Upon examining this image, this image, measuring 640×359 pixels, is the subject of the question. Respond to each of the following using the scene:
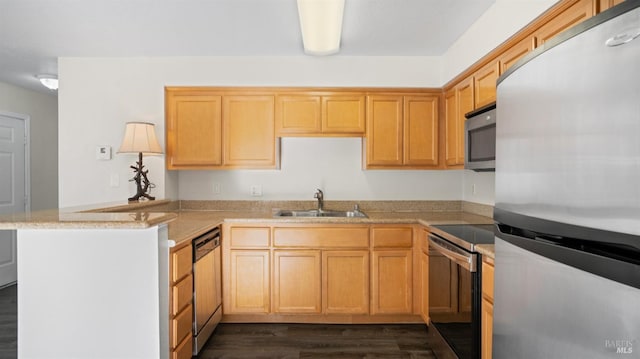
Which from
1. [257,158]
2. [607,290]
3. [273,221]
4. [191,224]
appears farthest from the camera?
[257,158]

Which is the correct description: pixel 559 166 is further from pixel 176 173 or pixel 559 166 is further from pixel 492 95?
pixel 176 173

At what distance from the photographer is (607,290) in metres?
0.67

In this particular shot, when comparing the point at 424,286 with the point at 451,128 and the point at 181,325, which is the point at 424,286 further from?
the point at 181,325

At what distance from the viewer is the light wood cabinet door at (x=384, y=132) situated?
330 centimetres

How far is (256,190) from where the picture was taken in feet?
11.7

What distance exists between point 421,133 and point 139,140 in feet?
8.31

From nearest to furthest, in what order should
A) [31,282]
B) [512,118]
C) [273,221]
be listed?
[512,118] → [31,282] → [273,221]

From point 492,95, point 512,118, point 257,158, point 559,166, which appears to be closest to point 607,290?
point 559,166

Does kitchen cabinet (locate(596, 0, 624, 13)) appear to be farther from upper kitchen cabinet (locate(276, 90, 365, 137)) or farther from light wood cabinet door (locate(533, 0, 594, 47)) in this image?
upper kitchen cabinet (locate(276, 90, 365, 137))

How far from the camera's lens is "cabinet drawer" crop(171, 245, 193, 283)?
198cm

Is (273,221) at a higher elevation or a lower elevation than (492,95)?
lower

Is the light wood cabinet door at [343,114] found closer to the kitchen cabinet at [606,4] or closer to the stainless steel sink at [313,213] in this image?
the stainless steel sink at [313,213]

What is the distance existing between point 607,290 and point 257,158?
2886 millimetres

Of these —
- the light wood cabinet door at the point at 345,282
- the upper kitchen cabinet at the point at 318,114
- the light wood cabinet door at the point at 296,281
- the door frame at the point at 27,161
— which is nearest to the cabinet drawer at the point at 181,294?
the light wood cabinet door at the point at 296,281
